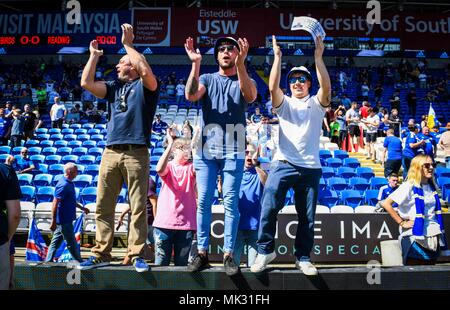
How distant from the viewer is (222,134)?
346 cm

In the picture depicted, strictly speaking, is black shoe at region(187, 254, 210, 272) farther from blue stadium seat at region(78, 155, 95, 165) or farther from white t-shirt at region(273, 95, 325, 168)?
blue stadium seat at region(78, 155, 95, 165)

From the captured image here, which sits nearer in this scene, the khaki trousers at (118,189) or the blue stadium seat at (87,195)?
the khaki trousers at (118,189)

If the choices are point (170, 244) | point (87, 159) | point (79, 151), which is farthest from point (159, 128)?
point (170, 244)

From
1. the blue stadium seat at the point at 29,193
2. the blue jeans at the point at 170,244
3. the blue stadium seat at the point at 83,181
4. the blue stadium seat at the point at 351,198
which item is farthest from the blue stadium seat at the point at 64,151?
the blue jeans at the point at 170,244

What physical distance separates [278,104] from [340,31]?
2353cm

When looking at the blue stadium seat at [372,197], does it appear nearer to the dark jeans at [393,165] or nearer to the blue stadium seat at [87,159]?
the dark jeans at [393,165]

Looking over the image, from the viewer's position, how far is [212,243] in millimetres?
7359

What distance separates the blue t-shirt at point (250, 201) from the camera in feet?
16.6

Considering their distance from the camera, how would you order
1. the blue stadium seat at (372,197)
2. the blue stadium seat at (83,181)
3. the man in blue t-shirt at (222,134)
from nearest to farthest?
1. the man in blue t-shirt at (222,134)
2. the blue stadium seat at (372,197)
3. the blue stadium seat at (83,181)

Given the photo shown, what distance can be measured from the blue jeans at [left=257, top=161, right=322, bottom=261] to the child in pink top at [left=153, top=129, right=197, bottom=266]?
1.13 metres

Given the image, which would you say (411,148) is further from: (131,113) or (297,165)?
(131,113)

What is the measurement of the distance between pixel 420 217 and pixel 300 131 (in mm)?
1418

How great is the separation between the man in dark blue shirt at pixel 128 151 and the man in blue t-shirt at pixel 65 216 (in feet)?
9.83

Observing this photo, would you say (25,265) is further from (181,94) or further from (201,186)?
(181,94)
